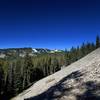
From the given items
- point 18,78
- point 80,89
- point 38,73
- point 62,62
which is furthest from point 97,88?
point 62,62

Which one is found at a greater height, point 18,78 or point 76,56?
point 76,56

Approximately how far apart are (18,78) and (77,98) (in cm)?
6467

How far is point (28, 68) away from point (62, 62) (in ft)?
219

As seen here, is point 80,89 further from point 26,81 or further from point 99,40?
point 99,40

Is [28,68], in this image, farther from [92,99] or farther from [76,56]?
[92,99]

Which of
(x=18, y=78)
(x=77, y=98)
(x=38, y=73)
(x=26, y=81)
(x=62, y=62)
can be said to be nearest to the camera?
(x=77, y=98)

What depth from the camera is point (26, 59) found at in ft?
258

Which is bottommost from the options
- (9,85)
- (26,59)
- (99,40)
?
(9,85)

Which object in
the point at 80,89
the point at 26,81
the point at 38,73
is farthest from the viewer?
the point at 38,73

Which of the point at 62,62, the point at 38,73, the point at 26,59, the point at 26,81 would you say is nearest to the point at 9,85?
the point at 26,81

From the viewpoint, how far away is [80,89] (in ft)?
50.2

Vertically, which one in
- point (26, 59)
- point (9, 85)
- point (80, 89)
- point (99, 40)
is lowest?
point (9, 85)

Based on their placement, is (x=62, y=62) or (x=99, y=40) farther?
(x=62, y=62)

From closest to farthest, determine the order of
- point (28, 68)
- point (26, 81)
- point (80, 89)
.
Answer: point (80, 89)
point (28, 68)
point (26, 81)
